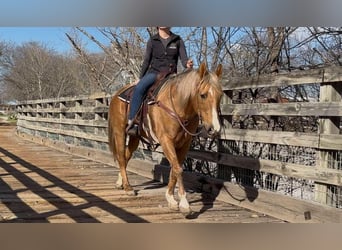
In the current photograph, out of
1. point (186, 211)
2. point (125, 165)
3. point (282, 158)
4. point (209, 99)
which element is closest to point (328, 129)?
point (282, 158)

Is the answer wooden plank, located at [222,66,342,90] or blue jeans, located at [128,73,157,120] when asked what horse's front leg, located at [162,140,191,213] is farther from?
wooden plank, located at [222,66,342,90]

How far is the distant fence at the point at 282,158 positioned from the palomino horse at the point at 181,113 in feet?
1.58

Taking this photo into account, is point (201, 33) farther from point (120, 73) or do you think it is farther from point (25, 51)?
point (25, 51)

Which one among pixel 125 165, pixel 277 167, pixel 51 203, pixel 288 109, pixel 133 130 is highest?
pixel 288 109

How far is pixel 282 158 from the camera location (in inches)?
134

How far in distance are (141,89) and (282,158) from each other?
133 cm

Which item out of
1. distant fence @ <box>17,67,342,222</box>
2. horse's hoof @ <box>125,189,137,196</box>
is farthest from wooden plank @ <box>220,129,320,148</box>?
horse's hoof @ <box>125,189,137,196</box>

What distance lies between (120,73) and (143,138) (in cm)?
236

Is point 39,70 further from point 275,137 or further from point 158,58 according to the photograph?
point 275,137

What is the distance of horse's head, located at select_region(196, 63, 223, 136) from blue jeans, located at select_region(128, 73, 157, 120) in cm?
75

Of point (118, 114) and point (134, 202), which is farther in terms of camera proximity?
point (118, 114)

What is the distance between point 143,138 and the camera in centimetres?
408

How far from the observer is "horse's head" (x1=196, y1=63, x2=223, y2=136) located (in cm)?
290
